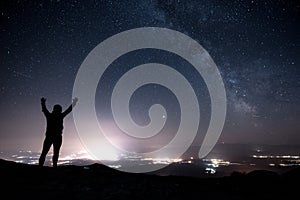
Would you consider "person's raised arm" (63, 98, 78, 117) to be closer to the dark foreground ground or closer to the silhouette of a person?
the silhouette of a person

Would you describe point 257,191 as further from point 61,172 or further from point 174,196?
point 61,172

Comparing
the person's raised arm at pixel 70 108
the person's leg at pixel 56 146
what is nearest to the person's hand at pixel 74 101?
the person's raised arm at pixel 70 108

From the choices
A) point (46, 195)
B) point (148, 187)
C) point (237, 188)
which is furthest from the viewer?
point (237, 188)

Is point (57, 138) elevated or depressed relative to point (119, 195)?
elevated

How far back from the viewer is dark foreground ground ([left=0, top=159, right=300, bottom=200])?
566cm

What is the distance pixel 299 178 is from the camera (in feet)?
26.5

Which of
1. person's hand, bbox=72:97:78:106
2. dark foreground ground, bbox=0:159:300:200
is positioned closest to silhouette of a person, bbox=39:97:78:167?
person's hand, bbox=72:97:78:106

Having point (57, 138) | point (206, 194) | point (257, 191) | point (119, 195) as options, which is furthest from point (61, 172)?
point (257, 191)

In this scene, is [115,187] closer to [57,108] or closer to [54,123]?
[54,123]

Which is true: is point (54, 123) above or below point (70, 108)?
below

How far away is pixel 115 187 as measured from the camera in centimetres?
632

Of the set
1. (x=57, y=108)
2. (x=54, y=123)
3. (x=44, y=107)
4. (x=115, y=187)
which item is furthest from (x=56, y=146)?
(x=115, y=187)

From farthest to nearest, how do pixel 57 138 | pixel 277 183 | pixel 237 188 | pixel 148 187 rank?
pixel 57 138 → pixel 277 183 → pixel 237 188 → pixel 148 187

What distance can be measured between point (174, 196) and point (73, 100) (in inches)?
238
